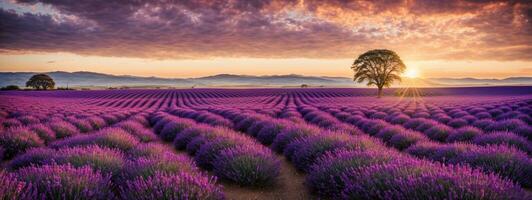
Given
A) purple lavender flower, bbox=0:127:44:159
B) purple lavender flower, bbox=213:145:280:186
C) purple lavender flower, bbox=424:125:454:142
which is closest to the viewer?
purple lavender flower, bbox=213:145:280:186

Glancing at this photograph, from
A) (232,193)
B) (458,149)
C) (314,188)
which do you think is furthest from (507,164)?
(232,193)

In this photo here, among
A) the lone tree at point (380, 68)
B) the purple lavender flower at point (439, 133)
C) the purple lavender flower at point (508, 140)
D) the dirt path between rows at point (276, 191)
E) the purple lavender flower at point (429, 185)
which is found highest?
the lone tree at point (380, 68)

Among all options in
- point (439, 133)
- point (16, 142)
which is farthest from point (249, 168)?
point (439, 133)

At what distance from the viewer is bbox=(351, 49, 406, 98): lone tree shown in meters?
40.6

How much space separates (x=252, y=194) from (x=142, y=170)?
1.39 metres

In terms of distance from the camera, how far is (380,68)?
4112 cm

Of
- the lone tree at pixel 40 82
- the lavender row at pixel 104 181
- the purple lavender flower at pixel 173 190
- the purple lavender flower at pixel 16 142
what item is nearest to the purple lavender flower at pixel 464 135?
the lavender row at pixel 104 181

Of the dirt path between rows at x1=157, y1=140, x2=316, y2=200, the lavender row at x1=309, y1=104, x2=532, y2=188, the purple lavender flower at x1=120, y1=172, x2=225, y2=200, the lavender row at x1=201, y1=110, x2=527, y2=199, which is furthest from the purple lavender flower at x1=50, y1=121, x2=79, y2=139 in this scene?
the lavender row at x1=309, y1=104, x2=532, y2=188

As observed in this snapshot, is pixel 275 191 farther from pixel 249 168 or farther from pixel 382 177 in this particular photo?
pixel 382 177

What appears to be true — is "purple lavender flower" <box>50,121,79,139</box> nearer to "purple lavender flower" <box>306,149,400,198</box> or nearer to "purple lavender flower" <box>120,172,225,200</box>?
"purple lavender flower" <box>120,172,225,200</box>

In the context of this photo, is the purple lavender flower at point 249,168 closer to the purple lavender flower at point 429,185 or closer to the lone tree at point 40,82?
the purple lavender flower at point 429,185

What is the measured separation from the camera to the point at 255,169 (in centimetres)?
459

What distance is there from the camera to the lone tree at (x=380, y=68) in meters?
40.6

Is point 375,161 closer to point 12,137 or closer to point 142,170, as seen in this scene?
point 142,170
